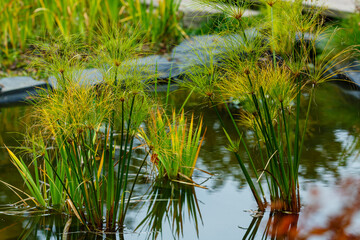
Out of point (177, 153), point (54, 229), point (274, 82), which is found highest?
point (274, 82)

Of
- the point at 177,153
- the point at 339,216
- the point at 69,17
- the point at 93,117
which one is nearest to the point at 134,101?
the point at 93,117

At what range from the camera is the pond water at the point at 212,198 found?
242 centimetres

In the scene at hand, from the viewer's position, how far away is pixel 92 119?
6.98 ft

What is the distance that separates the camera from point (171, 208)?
2.72 metres

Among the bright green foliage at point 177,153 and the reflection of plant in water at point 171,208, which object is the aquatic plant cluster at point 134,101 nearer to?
the reflection of plant in water at point 171,208

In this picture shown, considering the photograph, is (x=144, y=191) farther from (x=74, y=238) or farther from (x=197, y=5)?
(x=197, y=5)

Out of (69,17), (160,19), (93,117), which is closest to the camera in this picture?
(93,117)

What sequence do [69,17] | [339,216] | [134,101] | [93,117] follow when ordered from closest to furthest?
[93,117], [134,101], [339,216], [69,17]

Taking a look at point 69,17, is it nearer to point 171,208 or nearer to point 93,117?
point 171,208

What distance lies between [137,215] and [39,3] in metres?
5.30

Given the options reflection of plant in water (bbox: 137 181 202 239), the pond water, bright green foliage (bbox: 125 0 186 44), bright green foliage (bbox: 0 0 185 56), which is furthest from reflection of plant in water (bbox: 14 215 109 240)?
bright green foliage (bbox: 125 0 186 44)

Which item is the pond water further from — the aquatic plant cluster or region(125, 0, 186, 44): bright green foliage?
region(125, 0, 186, 44): bright green foliage

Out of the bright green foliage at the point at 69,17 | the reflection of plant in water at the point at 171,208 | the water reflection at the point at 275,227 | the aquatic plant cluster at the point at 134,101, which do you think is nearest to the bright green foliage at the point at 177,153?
the reflection of plant in water at the point at 171,208

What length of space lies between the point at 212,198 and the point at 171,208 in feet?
0.79
